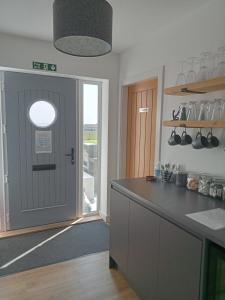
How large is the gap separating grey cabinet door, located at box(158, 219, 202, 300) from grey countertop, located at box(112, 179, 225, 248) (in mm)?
62

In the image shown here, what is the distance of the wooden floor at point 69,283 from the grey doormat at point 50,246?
134mm

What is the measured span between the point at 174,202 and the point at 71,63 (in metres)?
2.22

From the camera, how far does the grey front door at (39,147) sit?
3006 millimetres

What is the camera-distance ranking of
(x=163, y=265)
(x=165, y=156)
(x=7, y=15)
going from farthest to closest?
(x=165, y=156)
(x=7, y=15)
(x=163, y=265)

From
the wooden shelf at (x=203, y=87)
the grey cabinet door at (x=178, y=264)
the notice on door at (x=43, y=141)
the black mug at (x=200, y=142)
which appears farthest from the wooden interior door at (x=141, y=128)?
the grey cabinet door at (x=178, y=264)

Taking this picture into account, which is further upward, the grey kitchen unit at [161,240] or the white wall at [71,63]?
the white wall at [71,63]

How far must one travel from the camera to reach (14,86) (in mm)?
2953

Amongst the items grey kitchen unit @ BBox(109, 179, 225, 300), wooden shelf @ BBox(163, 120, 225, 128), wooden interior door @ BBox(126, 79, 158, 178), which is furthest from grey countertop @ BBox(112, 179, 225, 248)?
wooden interior door @ BBox(126, 79, 158, 178)

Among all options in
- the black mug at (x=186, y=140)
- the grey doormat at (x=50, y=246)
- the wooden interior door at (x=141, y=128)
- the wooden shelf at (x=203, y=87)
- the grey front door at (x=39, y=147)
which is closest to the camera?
the wooden shelf at (x=203, y=87)

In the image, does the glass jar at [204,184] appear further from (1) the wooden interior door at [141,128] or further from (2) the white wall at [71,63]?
(2) the white wall at [71,63]

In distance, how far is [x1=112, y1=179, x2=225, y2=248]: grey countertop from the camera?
1.27 meters

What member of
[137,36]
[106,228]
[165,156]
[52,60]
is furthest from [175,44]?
[106,228]

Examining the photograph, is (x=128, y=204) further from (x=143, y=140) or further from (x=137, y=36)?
(x=137, y=36)

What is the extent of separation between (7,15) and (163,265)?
8.34ft
